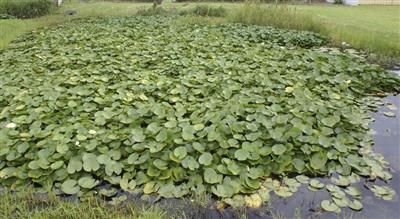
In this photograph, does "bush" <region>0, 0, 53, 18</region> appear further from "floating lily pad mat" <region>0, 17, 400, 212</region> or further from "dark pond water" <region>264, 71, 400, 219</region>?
"dark pond water" <region>264, 71, 400, 219</region>

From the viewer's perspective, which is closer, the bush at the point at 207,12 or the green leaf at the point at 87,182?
the green leaf at the point at 87,182

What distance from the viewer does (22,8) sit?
10359mm

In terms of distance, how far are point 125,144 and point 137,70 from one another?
1842mm

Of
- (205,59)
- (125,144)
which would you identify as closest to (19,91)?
(125,144)

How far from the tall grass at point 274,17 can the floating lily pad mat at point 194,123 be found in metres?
2.13

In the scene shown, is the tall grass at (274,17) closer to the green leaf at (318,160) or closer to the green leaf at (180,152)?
the green leaf at (318,160)

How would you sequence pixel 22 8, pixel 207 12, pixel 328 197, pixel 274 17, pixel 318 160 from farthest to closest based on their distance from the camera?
pixel 22 8
pixel 207 12
pixel 274 17
pixel 318 160
pixel 328 197

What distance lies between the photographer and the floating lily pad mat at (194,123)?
2.30 meters

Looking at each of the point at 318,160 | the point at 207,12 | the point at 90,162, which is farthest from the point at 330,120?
the point at 207,12

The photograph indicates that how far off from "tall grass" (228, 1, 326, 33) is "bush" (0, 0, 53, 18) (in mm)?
6383

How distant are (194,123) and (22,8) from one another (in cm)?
982

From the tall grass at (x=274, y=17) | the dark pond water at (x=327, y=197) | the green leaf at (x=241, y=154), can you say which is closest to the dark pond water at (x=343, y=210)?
the dark pond water at (x=327, y=197)

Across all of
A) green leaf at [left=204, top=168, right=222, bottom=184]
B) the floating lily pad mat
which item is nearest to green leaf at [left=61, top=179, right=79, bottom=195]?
the floating lily pad mat

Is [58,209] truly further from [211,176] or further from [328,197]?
[328,197]
